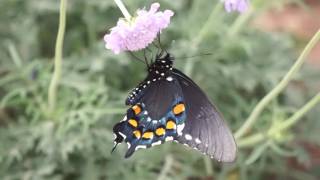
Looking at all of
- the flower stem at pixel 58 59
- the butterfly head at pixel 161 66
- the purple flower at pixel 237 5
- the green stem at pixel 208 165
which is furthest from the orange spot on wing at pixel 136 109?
the green stem at pixel 208 165

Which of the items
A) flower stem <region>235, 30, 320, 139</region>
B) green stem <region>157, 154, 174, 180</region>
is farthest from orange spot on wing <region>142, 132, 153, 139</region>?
green stem <region>157, 154, 174, 180</region>

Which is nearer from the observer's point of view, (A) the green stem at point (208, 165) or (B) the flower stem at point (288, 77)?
(B) the flower stem at point (288, 77)

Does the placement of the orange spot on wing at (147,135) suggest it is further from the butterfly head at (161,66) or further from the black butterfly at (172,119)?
the butterfly head at (161,66)

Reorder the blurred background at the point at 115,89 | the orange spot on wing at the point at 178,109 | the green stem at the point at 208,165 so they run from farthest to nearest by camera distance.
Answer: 1. the green stem at the point at 208,165
2. the blurred background at the point at 115,89
3. the orange spot on wing at the point at 178,109

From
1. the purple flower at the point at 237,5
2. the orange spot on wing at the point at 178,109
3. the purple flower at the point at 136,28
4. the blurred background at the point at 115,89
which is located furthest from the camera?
the blurred background at the point at 115,89

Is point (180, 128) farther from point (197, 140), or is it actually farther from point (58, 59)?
point (58, 59)

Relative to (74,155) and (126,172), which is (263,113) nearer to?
(126,172)

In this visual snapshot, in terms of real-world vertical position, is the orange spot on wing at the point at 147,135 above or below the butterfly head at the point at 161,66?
below
